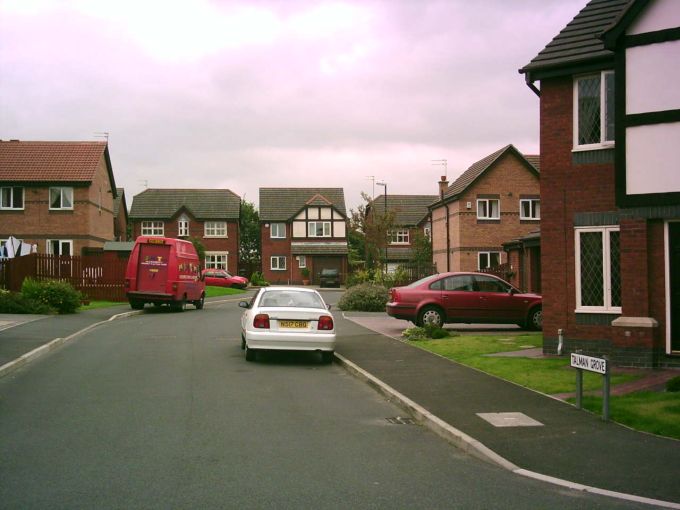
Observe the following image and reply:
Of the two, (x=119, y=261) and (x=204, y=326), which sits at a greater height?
(x=119, y=261)

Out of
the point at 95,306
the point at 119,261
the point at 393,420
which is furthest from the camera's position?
the point at 119,261

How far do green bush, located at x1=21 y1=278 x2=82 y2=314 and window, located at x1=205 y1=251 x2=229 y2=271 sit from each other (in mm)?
42534

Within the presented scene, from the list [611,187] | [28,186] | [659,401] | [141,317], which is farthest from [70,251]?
[659,401]

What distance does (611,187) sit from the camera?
13.4 m

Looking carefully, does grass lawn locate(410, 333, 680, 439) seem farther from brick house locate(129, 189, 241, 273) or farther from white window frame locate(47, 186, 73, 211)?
brick house locate(129, 189, 241, 273)

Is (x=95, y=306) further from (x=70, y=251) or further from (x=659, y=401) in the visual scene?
(x=659, y=401)

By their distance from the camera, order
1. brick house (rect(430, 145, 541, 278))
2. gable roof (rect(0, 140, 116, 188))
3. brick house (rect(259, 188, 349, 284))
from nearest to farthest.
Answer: gable roof (rect(0, 140, 116, 188)) → brick house (rect(430, 145, 541, 278)) → brick house (rect(259, 188, 349, 284))

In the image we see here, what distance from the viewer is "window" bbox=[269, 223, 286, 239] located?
226 feet

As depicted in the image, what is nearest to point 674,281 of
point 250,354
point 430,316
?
point 430,316

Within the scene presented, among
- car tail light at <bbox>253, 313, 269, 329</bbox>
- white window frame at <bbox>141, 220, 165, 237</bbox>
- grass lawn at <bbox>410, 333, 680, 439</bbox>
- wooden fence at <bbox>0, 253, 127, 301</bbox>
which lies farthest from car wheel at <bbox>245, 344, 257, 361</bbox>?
white window frame at <bbox>141, 220, 165, 237</bbox>

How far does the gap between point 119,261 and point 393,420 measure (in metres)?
25.1

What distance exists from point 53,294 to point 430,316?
1310 centimetres

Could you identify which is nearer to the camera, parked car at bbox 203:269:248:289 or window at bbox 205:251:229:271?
parked car at bbox 203:269:248:289

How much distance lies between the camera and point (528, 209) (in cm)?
4331
